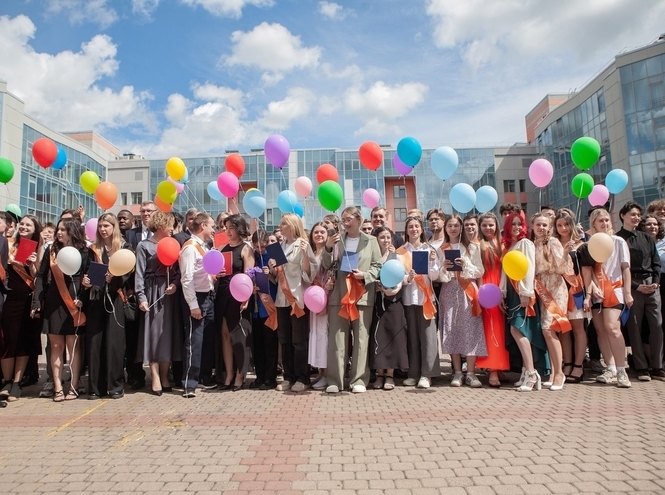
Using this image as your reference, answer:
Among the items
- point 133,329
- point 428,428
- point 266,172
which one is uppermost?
point 266,172

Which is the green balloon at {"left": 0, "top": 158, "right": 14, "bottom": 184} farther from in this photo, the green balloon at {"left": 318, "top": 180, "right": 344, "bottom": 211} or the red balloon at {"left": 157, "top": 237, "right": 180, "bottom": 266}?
the green balloon at {"left": 318, "top": 180, "right": 344, "bottom": 211}

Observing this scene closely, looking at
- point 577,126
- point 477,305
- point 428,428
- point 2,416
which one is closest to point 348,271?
point 477,305

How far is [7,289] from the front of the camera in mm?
5750

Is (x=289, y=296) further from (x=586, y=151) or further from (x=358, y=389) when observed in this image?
(x=586, y=151)

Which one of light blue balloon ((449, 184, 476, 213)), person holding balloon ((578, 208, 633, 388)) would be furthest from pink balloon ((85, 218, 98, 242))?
person holding balloon ((578, 208, 633, 388))

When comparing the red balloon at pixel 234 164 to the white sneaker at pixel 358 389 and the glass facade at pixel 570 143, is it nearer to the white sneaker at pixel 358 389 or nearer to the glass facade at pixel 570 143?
the white sneaker at pixel 358 389

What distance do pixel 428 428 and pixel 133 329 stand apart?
407 centimetres

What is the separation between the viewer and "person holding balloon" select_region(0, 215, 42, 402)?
5.80 metres

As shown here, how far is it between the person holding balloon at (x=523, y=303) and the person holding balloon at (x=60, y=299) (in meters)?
5.27

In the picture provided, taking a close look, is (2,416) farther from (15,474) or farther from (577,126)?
(577,126)

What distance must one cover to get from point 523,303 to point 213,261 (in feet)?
12.7

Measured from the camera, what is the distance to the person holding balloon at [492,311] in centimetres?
589

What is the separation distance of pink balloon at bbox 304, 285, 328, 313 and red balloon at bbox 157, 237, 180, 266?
173cm

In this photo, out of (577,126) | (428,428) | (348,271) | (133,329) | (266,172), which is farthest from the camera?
(266,172)
